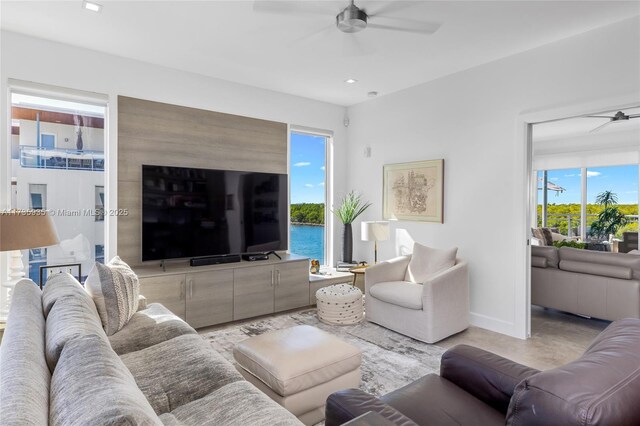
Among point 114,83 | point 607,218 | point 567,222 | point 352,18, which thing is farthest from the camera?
point 567,222

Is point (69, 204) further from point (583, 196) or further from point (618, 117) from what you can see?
point (583, 196)

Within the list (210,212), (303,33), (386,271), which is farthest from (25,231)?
(386,271)

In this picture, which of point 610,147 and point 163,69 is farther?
point 610,147

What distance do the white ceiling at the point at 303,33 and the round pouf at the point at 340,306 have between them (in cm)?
238

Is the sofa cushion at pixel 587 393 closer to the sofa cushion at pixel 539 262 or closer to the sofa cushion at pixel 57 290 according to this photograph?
the sofa cushion at pixel 57 290

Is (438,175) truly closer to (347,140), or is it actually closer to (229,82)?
(347,140)

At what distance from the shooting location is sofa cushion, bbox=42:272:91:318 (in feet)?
5.85

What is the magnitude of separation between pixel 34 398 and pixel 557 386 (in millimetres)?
1250

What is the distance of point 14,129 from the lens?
3238 mm

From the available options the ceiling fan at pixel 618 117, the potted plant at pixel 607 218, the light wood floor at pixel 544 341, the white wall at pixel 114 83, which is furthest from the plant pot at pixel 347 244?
the potted plant at pixel 607 218

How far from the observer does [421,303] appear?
3328 millimetres

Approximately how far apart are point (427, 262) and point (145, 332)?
2793 mm

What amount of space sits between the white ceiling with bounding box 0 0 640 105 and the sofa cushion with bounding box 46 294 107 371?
2.18 meters

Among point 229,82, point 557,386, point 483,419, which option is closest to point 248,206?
point 229,82
